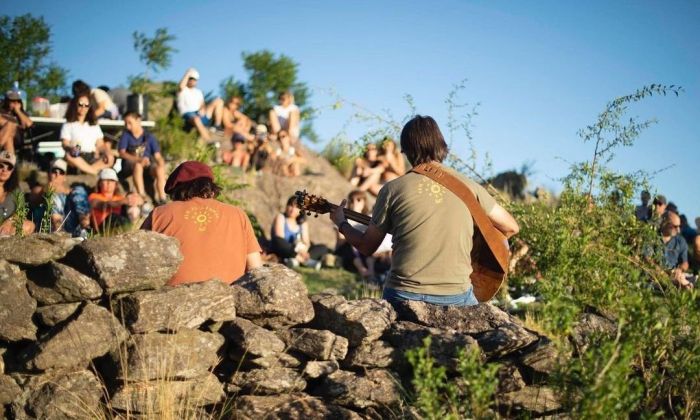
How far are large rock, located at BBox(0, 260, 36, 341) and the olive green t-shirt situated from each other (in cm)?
217

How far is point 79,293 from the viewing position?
4496 mm

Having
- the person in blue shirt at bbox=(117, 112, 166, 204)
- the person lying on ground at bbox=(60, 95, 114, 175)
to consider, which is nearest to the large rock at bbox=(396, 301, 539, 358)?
the person in blue shirt at bbox=(117, 112, 166, 204)

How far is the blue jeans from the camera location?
16.9 ft

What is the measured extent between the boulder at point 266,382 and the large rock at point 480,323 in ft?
2.58

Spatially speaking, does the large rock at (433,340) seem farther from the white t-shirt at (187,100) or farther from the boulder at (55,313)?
the white t-shirt at (187,100)

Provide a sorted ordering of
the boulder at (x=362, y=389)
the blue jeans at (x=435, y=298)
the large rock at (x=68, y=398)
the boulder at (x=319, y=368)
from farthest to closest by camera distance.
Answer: the blue jeans at (x=435, y=298)
the boulder at (x=319, y=368)
the boulder at (x=362, y=389)
the large rock at (x=68, y=398)

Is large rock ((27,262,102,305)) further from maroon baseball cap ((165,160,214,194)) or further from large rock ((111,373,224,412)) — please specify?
maroon baseball cap ((165,160,214,194))

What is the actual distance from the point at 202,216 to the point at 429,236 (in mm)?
1505

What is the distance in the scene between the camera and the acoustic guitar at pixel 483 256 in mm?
5555

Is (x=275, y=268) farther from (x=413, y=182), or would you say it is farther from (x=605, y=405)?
(x=605, y=405)

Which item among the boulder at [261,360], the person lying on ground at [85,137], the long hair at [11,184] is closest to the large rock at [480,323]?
the boulder at [261,360]

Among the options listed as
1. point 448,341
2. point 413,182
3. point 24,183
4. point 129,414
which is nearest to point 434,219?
point 413,182

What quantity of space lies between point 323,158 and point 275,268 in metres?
14.2

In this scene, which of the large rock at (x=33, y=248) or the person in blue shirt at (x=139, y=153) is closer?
the large rock at (x=33, y=248)
